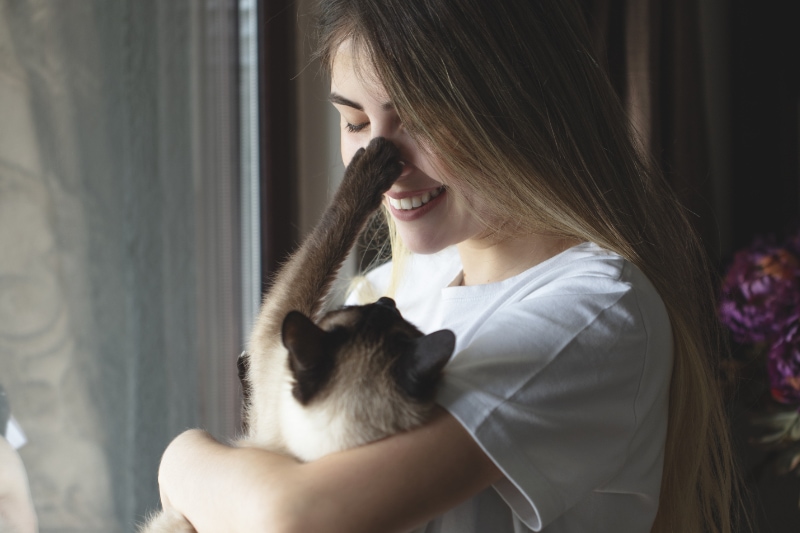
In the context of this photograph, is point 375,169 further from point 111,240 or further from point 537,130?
point 111,240

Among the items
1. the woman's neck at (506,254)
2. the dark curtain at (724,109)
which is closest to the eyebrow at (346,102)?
the woman's neck at (506,254)

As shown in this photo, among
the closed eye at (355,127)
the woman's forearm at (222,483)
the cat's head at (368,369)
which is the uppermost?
the closed eye at (355,127)

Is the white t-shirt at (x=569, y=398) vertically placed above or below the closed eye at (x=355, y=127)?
below

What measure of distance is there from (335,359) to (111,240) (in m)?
0.75

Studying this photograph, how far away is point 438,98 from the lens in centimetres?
88

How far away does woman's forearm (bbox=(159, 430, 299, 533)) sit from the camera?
651 millimetres

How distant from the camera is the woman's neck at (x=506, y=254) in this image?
101 centimetres

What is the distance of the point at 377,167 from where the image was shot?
3.10 feet

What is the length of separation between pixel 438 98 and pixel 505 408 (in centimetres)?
41

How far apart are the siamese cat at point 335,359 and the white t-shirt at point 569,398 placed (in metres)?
0.05

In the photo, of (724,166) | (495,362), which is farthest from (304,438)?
(724,166)

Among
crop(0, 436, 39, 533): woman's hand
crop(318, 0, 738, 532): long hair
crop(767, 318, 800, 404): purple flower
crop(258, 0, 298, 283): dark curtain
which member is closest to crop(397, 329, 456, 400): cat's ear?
crop(318, 0, 738, 532): long hair

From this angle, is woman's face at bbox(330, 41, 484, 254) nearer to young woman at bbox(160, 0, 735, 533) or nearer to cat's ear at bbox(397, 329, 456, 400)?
young woman at bbox(160, 0, 735, 533)

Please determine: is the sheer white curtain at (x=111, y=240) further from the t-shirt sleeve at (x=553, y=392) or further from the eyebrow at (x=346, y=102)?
the t-shirt sleeve at (x=553, y=392)
